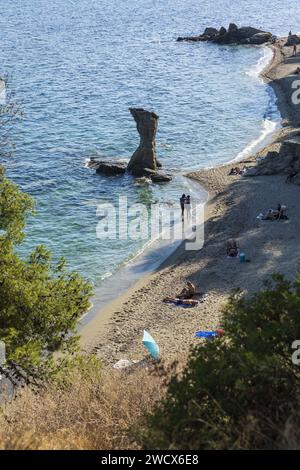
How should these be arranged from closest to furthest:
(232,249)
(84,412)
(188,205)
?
(84,412) < (232,249) < (188,205)

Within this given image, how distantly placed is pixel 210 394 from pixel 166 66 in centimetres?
7878

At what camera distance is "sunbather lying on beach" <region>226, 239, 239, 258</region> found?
3288 cm

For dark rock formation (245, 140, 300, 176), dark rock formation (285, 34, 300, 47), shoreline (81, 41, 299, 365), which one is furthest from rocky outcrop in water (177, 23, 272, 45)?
shoreline (81, 41, 299, 365)

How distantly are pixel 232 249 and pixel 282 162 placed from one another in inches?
536

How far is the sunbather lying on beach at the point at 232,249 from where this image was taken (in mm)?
32875

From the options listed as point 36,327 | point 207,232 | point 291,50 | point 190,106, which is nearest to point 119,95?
point 190,106

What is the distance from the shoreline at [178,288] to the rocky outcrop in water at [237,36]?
202 feet

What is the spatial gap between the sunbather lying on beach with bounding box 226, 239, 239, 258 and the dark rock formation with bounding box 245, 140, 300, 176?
37.8 feet

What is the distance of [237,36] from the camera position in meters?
99.6

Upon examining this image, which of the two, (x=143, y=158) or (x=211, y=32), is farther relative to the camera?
(x=211, y=32)

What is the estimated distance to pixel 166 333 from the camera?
88.1ft

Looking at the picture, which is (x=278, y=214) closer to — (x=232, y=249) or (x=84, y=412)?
(x=232, y=249)

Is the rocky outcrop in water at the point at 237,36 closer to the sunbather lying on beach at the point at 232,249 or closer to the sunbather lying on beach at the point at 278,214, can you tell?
the sunbather lying on beach at the point at 278,214

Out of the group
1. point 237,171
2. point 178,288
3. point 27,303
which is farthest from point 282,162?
point 27,303
